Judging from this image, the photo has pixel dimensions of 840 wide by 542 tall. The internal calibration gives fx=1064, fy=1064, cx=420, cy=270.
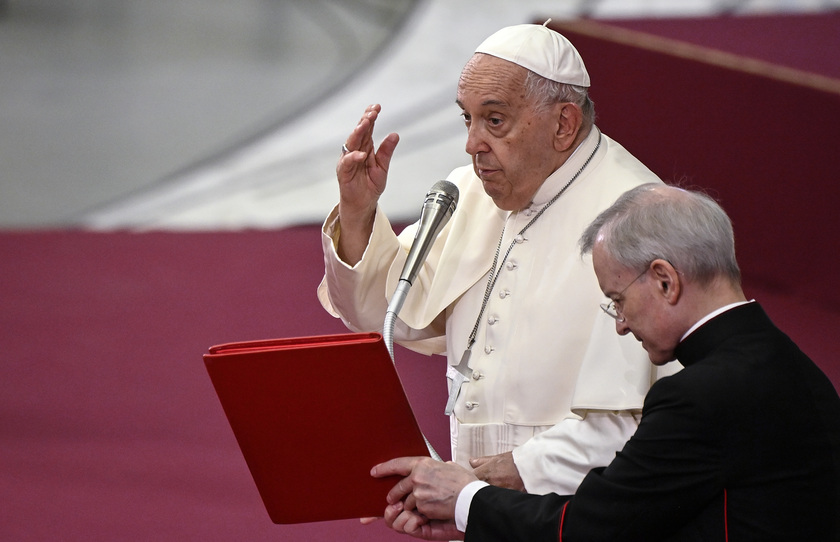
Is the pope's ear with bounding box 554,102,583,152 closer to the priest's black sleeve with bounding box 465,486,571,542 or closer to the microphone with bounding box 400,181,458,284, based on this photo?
the microphone with bounding box 400,181,458,284

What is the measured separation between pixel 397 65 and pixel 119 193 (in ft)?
6.71

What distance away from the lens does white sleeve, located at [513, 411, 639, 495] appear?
1967 millimetres

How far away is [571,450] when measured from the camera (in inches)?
78.0

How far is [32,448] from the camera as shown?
411 cm

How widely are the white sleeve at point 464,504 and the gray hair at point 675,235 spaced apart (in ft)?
1.63

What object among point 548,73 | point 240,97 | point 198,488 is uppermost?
point 240,97

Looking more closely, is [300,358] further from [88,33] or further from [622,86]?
[88,33]

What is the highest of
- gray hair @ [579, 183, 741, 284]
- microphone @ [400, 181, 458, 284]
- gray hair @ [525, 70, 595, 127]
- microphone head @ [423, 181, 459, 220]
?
gray hair @ [525, 70, 595, 127]

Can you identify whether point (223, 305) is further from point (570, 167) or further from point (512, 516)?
point (512, 516)

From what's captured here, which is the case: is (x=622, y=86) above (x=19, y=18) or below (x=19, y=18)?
below

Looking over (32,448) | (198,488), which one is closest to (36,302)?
(32,448)

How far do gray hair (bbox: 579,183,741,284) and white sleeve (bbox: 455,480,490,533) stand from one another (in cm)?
50

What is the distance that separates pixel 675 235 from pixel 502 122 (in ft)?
2.08

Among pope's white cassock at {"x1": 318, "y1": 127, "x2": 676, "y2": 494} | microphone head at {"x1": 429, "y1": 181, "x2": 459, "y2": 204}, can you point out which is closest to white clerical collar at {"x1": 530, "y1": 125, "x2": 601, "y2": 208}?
pope's white cassock at {"x1": 318, "y1": 127, "x2": 676, "y2": 494}
